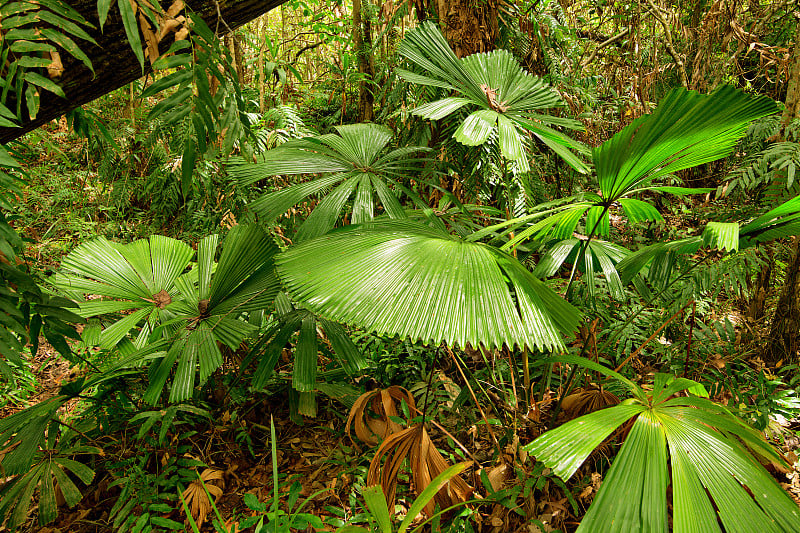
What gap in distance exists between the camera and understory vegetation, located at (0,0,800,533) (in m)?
0.86

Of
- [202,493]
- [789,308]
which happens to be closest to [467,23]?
[789,308]

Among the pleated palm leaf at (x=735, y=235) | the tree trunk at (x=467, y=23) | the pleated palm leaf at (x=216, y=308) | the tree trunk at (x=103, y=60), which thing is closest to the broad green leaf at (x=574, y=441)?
the pleated palm leaf at (x=735, y=235)

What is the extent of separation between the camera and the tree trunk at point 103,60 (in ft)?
3.20

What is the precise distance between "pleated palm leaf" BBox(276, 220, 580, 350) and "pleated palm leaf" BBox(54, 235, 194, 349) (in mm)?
976

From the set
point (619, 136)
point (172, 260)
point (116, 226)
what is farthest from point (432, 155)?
point (116, 226)

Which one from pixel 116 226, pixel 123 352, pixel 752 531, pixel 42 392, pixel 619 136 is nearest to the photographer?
pixel 752 531

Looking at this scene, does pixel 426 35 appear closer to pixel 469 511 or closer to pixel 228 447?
pixel 469 511

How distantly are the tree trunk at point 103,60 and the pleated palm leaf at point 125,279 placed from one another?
0.74 m

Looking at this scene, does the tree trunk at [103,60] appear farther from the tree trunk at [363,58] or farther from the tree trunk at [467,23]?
the tree trunk at [363,58]

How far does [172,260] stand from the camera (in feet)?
6.18

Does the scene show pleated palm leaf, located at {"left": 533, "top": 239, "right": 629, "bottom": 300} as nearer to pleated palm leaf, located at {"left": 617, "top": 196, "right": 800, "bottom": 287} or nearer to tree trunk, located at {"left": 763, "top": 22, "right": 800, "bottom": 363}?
pleated palm leaf, located at {"left": 617, "top": 196, "right": 800, "bottom": 287}

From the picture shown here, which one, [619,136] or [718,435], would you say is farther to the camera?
[619,136]

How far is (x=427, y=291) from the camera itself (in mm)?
854

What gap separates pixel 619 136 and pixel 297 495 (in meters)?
1.52
